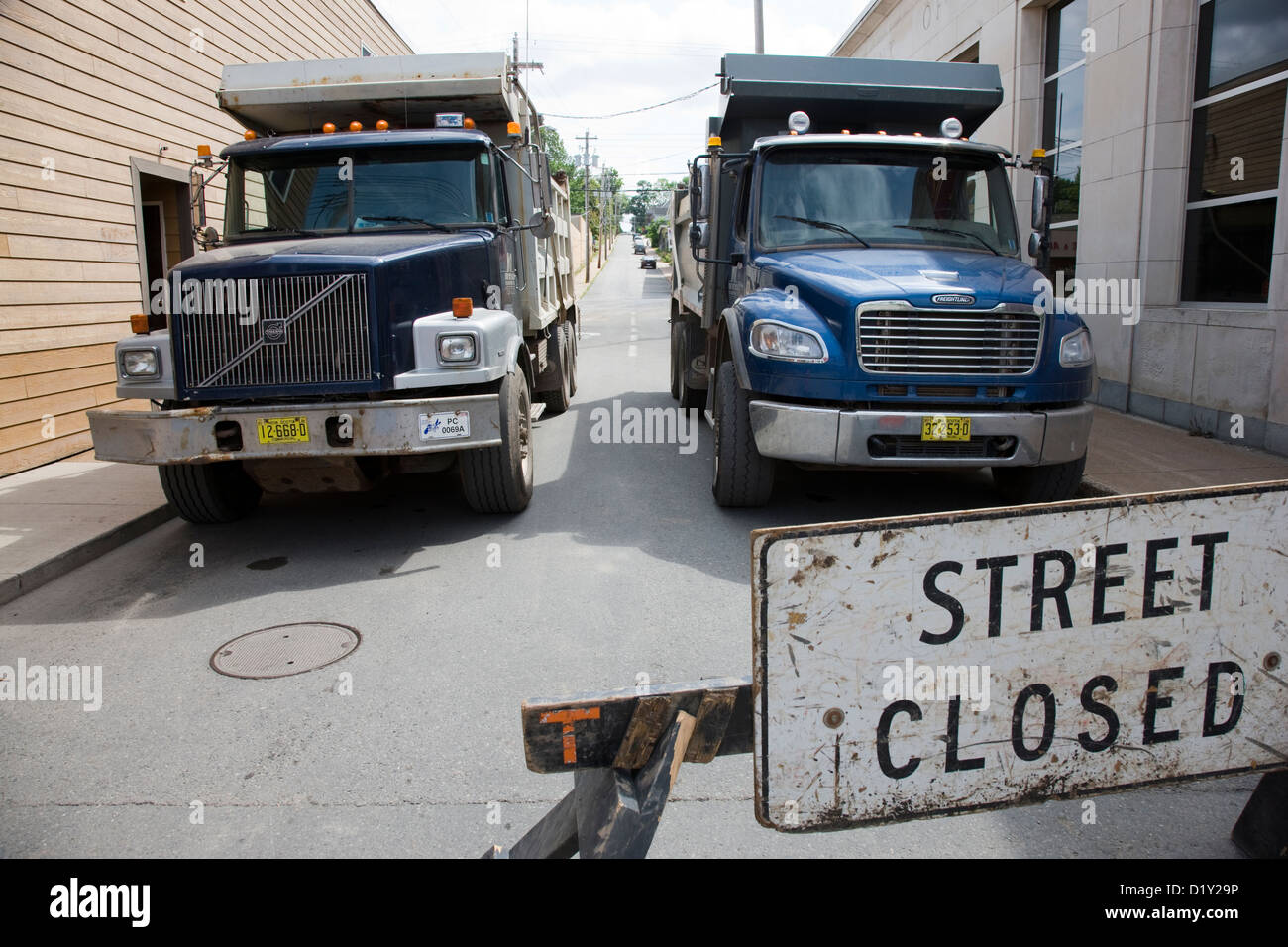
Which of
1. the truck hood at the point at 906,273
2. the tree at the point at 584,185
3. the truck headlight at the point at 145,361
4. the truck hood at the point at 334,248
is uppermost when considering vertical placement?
the tree at the point at 584,185

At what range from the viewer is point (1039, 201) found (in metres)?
7.19

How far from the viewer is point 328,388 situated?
19.0ft

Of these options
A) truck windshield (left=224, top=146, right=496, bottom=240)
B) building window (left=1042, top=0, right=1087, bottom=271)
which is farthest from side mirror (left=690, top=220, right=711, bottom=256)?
building window (left=1042, top=0, right=1087, bottom=271)

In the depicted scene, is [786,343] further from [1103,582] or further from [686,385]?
[686,385]

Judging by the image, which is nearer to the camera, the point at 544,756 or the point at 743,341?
the point at 544,756

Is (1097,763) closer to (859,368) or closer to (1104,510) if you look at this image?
(1104,510)

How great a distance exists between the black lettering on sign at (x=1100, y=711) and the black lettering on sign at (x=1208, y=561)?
0.96 feet

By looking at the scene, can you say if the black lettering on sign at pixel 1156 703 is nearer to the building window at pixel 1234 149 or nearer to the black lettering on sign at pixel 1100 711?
the black lettering on sign at pixel 1100 711

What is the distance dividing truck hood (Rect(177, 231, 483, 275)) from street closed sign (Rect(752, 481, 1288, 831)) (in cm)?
462

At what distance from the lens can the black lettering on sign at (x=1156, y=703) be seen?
84.7 inches

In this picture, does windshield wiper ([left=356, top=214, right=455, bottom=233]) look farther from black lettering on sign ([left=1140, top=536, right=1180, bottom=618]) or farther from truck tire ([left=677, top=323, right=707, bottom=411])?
black lettering on sign ([left=1140, top=536, right=1180, bottom=618])

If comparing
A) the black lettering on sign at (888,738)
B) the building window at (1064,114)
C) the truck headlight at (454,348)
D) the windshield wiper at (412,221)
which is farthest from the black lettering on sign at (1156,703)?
the building window at (1064,114)
